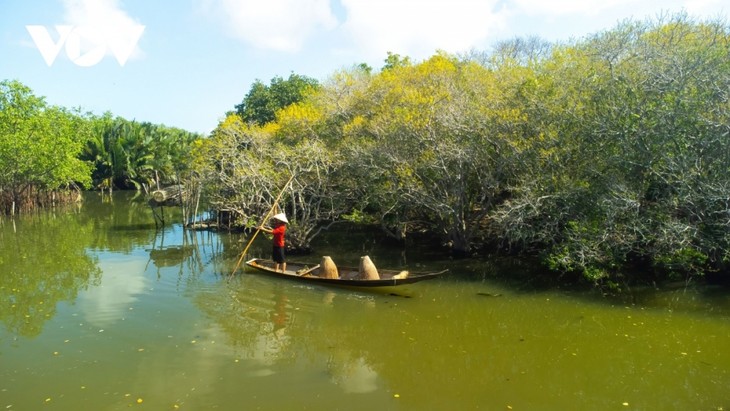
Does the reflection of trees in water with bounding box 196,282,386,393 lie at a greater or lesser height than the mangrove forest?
lesser

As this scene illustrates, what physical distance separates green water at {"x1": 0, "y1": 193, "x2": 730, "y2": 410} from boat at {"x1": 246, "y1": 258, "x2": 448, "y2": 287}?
0.82ft

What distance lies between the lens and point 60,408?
19.5 feet

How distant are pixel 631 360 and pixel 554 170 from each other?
5252 millimetres

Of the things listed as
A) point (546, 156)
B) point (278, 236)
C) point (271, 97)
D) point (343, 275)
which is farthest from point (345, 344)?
point (271, 97)

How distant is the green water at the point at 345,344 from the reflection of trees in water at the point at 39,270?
0.07m

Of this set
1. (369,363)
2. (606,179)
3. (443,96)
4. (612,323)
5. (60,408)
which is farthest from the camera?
(443,96)

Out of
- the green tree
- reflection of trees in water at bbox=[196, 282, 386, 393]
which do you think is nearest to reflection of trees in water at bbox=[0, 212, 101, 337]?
reflection of trees in water at bbox=[196, 282, 386, 393]

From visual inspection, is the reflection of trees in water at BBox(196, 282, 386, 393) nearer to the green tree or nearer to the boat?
the boat

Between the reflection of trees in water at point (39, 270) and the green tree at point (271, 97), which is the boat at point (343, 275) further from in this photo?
the green tree at point (271, 97)

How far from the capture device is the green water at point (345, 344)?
20.9 feet

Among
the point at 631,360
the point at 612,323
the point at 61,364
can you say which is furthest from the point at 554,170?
the point at 61,364

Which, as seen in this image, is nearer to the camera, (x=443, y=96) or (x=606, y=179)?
(x=606, y=179)

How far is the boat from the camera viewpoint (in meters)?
10.5

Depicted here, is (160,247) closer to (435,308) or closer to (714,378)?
(435,308)
